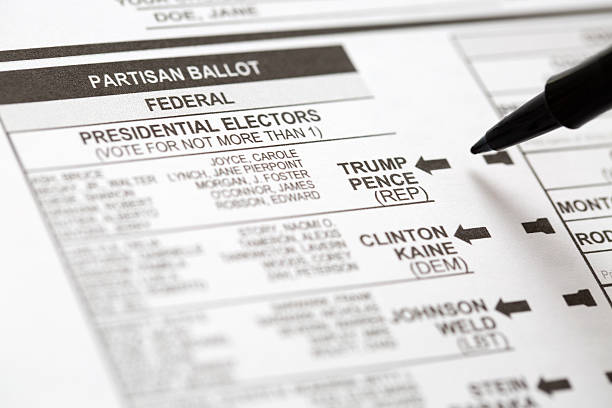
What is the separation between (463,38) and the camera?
2.75ft

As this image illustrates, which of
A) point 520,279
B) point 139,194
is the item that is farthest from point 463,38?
point 139,194

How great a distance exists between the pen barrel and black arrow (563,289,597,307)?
0.47 ft

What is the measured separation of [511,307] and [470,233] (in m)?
0.08

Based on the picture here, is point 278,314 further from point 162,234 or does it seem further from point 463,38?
point 463,38

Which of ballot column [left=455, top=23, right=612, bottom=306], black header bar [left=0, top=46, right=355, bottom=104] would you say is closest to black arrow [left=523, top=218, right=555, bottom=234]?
ballot column [left=455, top=23, right=612, bottom=306]

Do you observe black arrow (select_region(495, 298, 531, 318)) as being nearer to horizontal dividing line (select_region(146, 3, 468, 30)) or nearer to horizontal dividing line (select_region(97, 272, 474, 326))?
horizontal dividing line (select_region(97, 272, 474, 326))

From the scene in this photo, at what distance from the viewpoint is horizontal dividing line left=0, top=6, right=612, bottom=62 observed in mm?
702

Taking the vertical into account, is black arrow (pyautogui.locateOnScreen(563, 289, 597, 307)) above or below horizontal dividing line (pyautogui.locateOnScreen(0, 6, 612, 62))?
below

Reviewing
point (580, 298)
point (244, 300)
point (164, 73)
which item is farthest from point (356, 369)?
point (164, 73)

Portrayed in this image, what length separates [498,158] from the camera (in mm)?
733

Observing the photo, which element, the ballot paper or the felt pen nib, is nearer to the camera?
the ballot paper

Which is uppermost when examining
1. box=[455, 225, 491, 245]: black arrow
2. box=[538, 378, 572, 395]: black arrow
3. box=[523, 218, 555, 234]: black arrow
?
box=[455, 225, 491, 245]: black arrow

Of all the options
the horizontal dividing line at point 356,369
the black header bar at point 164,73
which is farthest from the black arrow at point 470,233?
the black header bar at point 164,73

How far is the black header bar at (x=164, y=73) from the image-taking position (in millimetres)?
675
